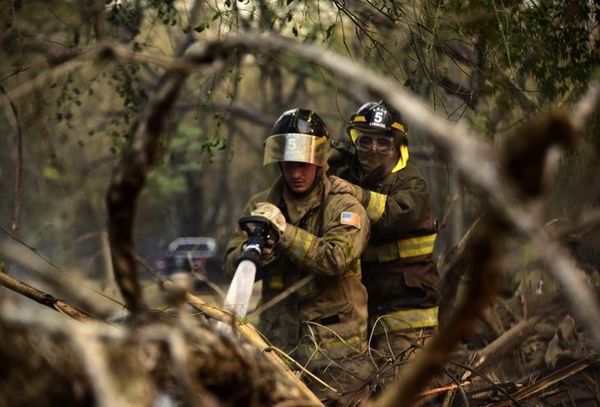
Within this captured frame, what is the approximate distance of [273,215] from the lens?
5266mm

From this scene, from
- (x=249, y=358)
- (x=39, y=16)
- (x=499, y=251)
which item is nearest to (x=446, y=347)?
(x=499, y=251)

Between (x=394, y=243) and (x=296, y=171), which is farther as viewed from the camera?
(x=394, y=243)

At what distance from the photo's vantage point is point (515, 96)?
557 cm

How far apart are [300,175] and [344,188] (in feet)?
0.94

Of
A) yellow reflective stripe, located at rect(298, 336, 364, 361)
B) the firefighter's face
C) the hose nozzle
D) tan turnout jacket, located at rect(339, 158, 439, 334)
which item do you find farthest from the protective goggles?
yellow reflective stripe, located at rect(298, 336, 364, 361)

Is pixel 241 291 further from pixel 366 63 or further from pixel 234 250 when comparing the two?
pixel 366 63

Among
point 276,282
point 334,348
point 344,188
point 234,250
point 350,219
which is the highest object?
point 344,188

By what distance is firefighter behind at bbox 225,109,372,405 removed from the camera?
5.29 m

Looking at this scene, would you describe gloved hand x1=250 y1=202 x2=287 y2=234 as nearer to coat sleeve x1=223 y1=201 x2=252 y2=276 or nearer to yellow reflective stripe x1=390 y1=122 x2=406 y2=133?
coat sleeve x1=223 y1=201 x2=252 y2=276

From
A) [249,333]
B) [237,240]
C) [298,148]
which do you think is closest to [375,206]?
[298,148]

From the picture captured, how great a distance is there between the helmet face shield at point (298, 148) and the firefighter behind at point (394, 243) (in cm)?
26

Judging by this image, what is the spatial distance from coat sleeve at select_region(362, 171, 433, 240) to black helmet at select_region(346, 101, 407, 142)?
40 centimetres

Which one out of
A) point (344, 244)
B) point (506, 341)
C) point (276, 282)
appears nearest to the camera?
point (344, 244)

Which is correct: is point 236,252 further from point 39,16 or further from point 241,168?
point 241,168
